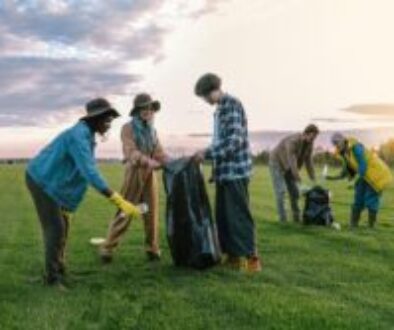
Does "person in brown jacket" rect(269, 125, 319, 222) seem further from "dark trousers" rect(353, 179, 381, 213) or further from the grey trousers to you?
"dark trousers" rect(353, 179, 381, 213)

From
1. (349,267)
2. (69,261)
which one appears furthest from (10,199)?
(349,267)

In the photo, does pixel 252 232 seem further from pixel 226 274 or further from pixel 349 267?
pixel 349 267

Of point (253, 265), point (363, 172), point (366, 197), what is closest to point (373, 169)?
point (363, 172)

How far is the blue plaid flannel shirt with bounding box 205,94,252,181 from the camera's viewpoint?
434 inches

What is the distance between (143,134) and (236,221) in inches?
64.2

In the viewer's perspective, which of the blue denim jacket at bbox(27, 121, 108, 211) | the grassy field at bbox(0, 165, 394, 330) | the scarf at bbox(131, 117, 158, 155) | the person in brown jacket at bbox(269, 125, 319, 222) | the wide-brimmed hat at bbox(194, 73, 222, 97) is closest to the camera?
the grassy field at bbox(0, 165, 394, 330)

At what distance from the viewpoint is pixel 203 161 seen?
1146 cm

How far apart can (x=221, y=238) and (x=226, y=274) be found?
583 millimetres

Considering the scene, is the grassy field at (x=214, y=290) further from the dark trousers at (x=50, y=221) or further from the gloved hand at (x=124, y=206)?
the gloved hand at (x=124, y=206)

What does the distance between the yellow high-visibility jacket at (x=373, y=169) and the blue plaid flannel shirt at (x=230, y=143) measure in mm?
6550

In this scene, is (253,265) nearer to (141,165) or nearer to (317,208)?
(141,165)

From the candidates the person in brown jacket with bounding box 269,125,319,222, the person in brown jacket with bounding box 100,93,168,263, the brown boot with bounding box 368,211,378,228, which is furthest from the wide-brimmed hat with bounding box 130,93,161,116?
the brown boot with bounding box 368,211,378,228

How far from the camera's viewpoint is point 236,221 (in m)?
11.4

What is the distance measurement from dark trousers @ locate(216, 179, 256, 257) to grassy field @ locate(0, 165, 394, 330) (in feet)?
1.07
